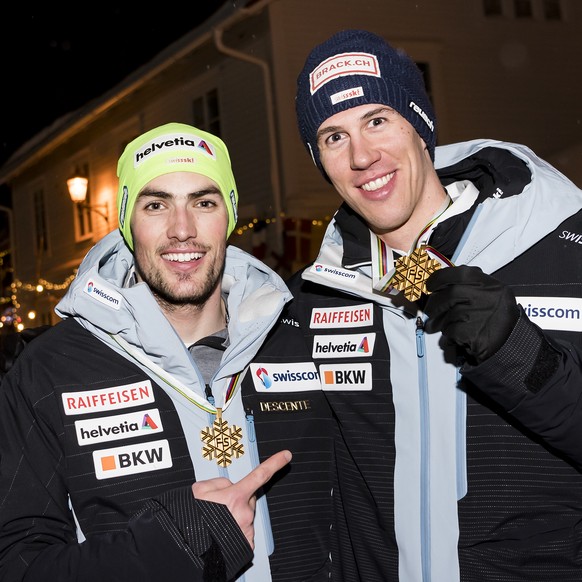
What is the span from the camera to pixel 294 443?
8.95 ft

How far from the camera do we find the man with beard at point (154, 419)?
2.15m

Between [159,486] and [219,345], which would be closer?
[159,486]

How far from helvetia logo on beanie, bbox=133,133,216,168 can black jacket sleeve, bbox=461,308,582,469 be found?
1.59 m

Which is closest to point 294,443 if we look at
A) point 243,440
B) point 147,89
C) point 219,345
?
point 243,440

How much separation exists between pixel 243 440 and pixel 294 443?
224 mm

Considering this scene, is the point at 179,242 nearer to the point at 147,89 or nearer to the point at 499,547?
the point at 499,547

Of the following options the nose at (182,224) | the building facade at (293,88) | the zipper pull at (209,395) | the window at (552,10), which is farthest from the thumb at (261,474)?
the window at (552,10)

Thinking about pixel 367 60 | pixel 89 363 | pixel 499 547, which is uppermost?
pixel 367 60

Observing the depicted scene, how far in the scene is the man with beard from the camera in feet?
7.07

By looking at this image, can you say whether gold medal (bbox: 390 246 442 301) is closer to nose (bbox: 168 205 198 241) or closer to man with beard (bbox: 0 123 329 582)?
man with beard (bbox: 0 123 329 582)

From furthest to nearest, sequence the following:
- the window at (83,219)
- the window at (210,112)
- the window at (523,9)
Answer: the window at (83,219) < the window at (523,9) < the window at (210,112)

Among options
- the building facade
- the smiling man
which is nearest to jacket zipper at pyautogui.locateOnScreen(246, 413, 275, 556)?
the smiling man

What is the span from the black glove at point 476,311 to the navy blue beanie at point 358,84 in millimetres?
1071

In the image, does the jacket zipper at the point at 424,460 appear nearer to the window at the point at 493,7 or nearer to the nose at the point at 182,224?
the nose at the point at 182,224
